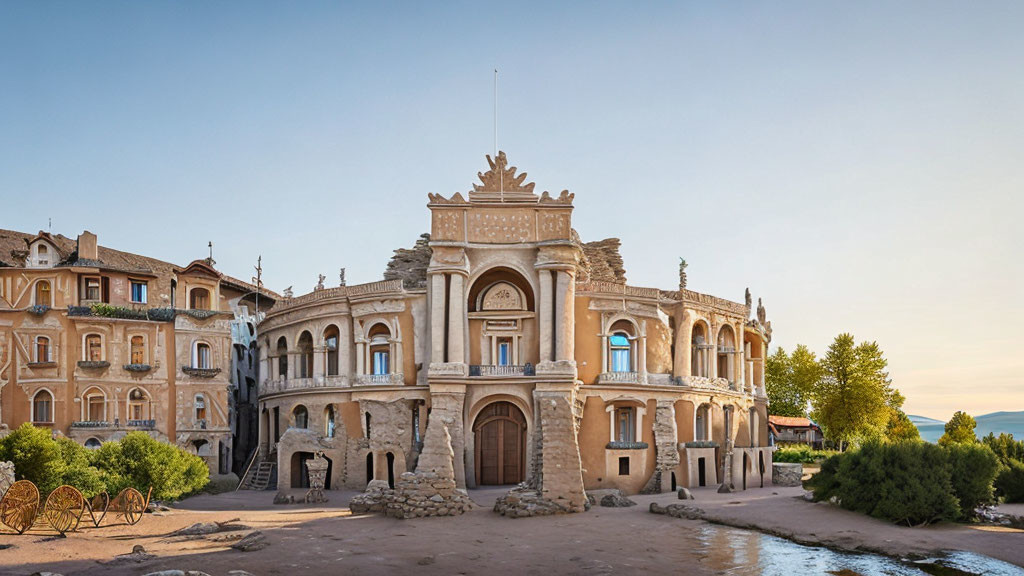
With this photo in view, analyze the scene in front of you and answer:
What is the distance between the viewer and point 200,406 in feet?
162

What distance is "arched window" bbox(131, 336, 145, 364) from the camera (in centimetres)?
4866

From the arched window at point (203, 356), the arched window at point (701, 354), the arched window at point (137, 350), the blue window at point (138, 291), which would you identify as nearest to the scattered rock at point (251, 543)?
the arched window at point (203, 356)

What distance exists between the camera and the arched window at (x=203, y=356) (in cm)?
4994

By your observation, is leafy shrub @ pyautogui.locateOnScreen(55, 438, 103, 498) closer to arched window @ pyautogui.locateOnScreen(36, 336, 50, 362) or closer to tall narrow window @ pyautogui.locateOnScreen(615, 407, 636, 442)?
arched window @ pyautogui.locateOnScreen(36, 336, 50, 362)

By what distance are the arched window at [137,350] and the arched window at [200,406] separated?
3.69 metres

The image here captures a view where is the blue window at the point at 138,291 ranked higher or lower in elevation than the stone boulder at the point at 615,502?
higher

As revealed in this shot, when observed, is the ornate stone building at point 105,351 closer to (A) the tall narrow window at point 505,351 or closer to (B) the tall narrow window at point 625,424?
(A) the tall narrow window at point 505,351

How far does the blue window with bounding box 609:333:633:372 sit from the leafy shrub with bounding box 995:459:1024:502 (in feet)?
58.2

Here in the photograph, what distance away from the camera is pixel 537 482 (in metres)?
37.6

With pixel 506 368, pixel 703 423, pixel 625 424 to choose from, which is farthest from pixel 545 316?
pixel 703 423

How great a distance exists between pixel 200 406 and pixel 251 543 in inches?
949

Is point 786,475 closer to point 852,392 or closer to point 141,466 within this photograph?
point 852,392

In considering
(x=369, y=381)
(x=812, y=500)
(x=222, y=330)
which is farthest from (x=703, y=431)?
(x=222, y=330)

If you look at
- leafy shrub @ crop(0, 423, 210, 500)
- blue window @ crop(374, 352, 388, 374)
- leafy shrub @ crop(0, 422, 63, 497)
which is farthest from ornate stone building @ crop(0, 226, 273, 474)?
leafy shrub @ crop(0, 422, 63, 497)
